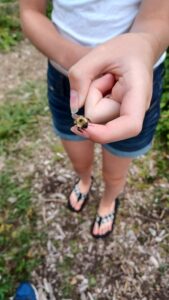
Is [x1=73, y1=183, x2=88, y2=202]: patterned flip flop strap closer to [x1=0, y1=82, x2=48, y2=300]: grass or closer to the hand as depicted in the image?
[x1=0, y1=82, x2=48, y2=300]: grass

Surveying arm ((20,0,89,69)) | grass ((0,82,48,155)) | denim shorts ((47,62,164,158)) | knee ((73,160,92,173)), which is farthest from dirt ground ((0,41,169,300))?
arm ((20,0,89,69))

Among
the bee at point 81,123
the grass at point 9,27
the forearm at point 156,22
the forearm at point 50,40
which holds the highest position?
the forearm at point 156,22

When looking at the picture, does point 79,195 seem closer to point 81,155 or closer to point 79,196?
point 79,196

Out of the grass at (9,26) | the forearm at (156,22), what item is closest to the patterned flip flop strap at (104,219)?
the forearm at (156,22)

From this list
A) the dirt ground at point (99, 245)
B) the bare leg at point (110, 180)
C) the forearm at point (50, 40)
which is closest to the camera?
the forearm at point (50, 40)

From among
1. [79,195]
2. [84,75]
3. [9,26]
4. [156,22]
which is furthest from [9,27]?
[84,75]

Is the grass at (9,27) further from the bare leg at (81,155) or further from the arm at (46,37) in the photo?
the arm at (46,37)
